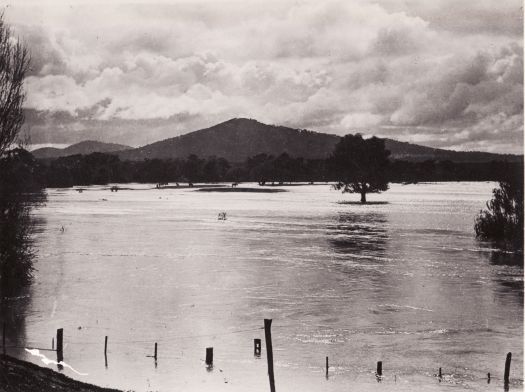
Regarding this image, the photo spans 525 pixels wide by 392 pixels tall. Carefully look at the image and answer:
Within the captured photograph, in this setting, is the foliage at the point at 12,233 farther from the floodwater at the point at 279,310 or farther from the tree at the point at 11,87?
the tree at the point at 11,87

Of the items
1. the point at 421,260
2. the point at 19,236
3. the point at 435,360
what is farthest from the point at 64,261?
the point at 435,360

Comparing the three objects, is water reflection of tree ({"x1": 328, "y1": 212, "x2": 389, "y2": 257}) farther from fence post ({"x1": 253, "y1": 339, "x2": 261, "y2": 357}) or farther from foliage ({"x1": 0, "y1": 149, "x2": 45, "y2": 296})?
fence post ({"x1": 253, "y1": 339, "x2": 261, "y2": 357})

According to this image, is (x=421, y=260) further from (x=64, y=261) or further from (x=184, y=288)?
(x=64, y=261)

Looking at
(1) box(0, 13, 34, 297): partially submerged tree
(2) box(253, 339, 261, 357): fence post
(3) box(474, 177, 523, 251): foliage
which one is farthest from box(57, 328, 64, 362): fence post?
(3) box(474, 177, 523, 251): foliage

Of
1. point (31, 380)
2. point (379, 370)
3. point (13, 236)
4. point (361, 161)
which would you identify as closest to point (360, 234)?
point (13, 236)

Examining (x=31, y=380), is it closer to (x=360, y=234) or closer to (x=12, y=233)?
(x=12, y=233)

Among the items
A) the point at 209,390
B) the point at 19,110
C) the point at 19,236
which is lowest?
the point at 209,390

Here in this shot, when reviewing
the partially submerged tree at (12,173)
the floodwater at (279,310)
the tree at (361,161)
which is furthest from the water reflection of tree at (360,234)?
the tree at (361,161)
